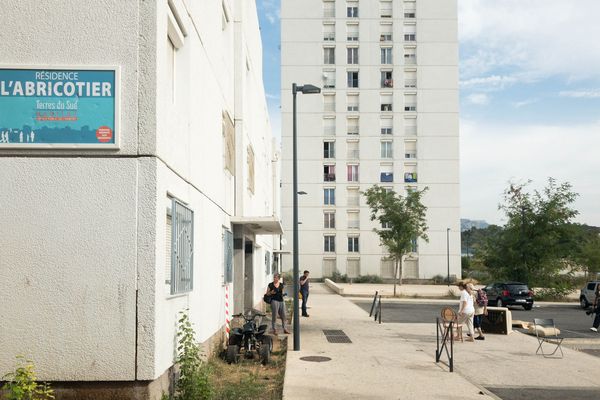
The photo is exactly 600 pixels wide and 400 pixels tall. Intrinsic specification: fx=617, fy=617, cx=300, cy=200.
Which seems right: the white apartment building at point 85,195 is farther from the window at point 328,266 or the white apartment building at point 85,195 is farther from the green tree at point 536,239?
the window at point 328,266

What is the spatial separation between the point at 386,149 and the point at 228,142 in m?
51.1

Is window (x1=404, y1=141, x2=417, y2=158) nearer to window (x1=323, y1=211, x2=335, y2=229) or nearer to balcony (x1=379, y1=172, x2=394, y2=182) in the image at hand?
balcony (x1=379, y1=172, x2=394, y2=182)

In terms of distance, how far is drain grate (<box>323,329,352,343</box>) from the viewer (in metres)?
16.3

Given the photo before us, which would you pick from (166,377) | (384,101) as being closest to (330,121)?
(384,101)

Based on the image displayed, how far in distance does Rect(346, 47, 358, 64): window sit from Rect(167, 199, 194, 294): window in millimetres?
59462

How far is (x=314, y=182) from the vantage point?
Answer: 2579 inches

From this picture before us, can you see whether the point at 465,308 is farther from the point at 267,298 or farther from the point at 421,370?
the point at 267,298

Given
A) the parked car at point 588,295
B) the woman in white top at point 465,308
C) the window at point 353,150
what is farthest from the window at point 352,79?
the woman in white top at point 465,308

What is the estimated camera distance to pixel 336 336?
679 inches

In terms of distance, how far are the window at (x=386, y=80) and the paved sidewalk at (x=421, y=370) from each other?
51.3 m

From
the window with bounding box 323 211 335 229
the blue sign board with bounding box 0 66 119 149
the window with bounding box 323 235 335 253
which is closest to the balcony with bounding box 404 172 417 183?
the window with bounding box 323 211 335 229

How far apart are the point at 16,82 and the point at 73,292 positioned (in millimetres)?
2678

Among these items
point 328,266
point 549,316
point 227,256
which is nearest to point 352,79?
point 328,266

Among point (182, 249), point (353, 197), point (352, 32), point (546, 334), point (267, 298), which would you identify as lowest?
point (546, 334)
